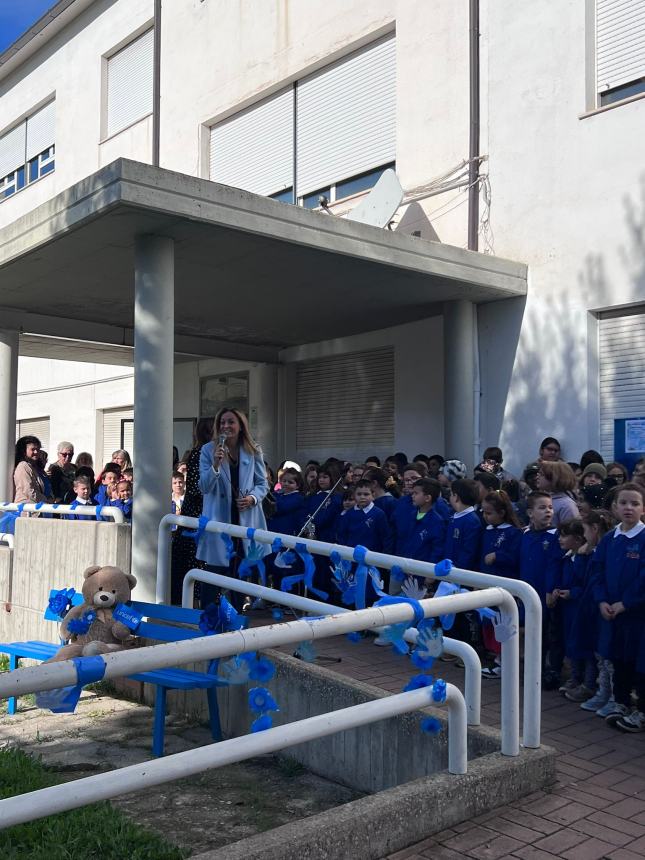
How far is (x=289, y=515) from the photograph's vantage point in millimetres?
8195

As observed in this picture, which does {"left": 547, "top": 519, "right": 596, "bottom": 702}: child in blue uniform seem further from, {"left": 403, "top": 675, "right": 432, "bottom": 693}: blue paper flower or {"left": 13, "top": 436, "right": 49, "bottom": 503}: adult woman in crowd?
{"left": 13, "top": 436, "right": 49, "bottom": 503}: adult woman in crowd

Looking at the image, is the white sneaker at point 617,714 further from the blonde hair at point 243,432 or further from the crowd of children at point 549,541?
the blonde hair at point 243,432

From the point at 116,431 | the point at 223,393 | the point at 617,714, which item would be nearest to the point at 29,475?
the point at 223,393

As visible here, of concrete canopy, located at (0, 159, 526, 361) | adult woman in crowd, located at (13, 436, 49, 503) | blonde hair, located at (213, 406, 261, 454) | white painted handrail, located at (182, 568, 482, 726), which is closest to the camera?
white painted handrail, located at (182, 568, 482, 726)

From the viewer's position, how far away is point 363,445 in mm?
13531

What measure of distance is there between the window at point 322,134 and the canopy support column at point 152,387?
582cm

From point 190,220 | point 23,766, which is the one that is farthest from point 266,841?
point 190,220

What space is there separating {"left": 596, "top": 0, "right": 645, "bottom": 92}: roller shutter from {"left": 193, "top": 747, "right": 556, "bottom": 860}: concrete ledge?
832 cm

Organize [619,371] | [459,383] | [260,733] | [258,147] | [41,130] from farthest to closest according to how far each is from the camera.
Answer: [41,130]
[258,147]
[459,383]
[619,371]
[260,733]

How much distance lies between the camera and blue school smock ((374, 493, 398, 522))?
24.3ft

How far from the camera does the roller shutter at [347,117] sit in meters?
12.5

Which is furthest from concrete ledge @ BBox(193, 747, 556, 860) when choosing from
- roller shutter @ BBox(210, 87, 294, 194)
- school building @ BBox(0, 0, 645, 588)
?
roller shutter @ BBox(210, 87, 294, 194)

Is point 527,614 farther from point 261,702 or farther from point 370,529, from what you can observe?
point 370,529

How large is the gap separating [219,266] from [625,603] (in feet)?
19.3
